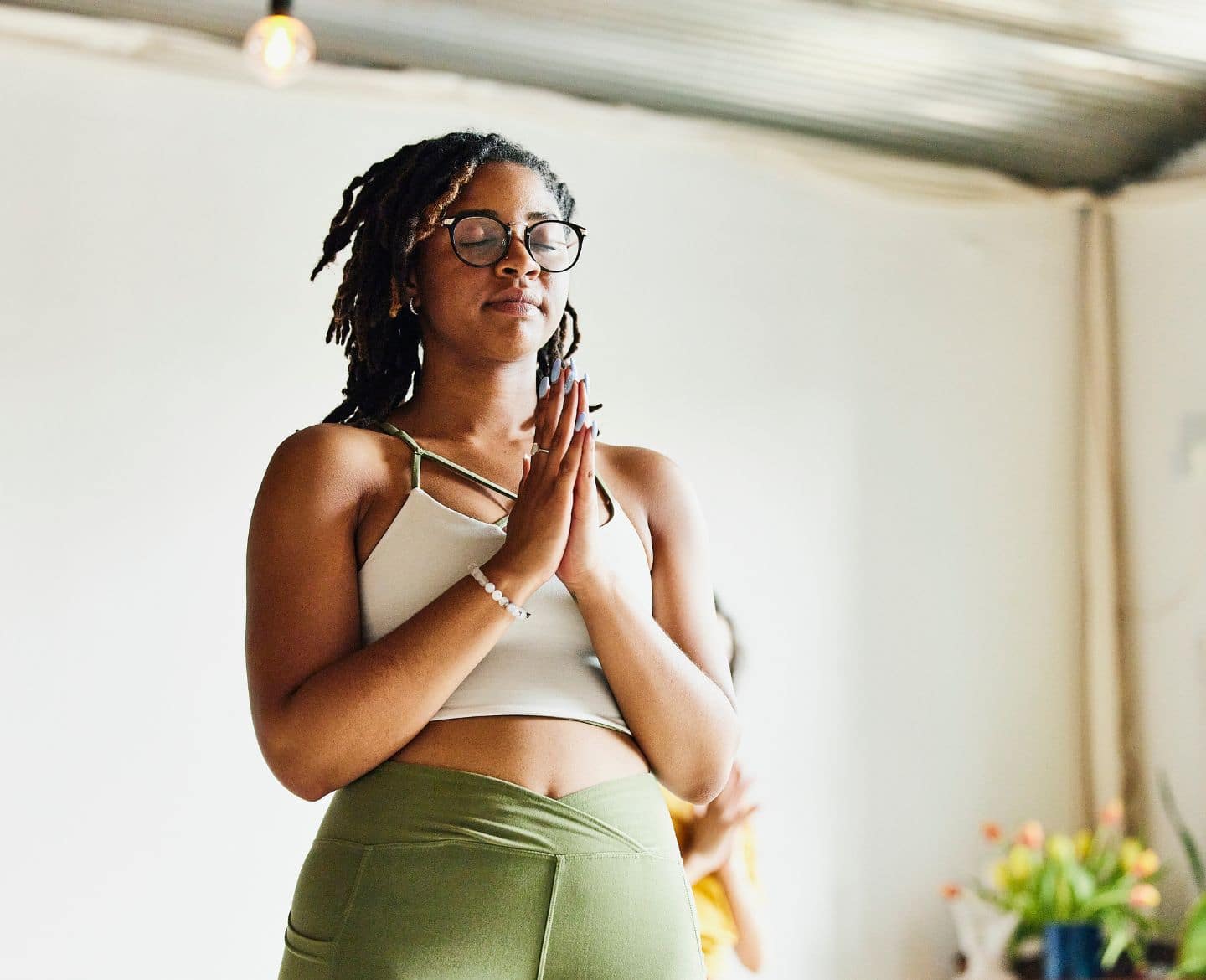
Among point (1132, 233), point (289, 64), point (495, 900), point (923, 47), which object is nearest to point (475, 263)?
point (495, 900)

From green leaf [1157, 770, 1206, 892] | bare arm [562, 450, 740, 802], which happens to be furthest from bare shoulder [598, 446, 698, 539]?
green leaf [1157, 770, 1206, 892]

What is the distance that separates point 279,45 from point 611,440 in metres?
1.36

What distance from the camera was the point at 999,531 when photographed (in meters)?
4.11

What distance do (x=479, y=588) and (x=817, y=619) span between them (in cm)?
287

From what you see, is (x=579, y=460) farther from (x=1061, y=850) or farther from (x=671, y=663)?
(x=1061, y=850)

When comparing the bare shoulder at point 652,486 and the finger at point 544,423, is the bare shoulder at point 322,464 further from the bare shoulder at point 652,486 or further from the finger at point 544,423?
the bare shoulder at point 652,486

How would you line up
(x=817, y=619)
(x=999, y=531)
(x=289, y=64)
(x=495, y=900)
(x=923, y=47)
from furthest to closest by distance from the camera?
(x=999, y=531), (x=817, y=619), (x=923, y=47), (x=289, y=64), (x=495, y=900)

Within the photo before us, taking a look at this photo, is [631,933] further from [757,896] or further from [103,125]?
[103,125]

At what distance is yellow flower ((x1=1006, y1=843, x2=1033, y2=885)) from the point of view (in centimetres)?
360

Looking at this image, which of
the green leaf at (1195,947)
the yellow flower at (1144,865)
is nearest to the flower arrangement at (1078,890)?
the yellow flower at (1144,865)

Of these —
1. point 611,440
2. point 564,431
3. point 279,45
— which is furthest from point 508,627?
point 611,440

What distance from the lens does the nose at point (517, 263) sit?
3.96ft

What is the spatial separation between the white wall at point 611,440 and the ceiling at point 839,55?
96mm

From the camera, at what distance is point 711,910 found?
2518 millimetres
